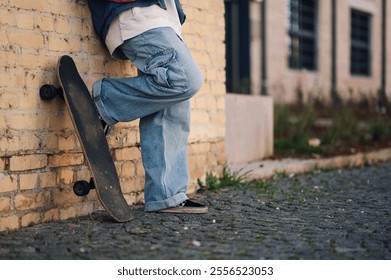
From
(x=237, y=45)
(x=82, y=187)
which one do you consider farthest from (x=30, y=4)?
(x=237, y=45)

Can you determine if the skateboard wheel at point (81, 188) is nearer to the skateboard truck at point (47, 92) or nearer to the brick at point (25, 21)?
the skateboard truck at point (47, 92)

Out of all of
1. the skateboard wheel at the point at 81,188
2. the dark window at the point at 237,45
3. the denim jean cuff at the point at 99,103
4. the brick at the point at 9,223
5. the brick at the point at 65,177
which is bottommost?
the brick at the point at 9,223

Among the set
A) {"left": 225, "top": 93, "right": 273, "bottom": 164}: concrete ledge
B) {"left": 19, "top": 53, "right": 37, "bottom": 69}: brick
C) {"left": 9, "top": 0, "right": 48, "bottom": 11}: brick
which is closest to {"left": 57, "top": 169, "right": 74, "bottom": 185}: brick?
{"left": 19, "top": 53, "right": 37, "bottom": 69}: brick

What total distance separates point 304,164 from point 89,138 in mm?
3275

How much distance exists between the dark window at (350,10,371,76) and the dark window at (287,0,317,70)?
1998 mm

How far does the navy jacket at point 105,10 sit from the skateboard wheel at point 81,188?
0.93 metres

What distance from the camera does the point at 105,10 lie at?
3939 mm

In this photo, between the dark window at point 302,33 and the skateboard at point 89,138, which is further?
the dark window at point 302,33

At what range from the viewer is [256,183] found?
548 cm

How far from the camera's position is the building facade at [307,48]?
33.4 ft

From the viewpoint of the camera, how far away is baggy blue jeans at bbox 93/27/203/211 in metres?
3.86

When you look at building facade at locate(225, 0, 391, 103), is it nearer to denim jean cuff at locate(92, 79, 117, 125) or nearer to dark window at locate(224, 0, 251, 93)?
dark window at locate(224, 0, 251, 93)

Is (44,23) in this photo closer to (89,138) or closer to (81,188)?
(89,138)

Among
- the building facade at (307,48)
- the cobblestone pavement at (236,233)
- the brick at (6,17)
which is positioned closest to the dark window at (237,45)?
the building facade at (307,48)
